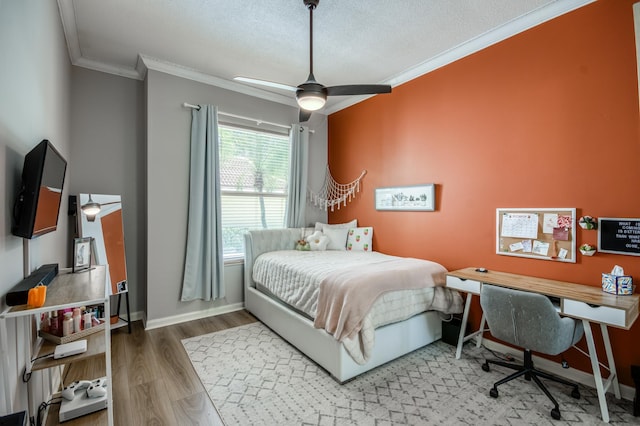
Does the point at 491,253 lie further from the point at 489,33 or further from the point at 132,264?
the point at 132,264

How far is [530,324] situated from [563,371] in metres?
0.86

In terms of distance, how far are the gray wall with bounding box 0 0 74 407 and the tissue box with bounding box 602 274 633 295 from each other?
3.28 m

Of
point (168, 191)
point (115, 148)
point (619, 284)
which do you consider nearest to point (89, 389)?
point (168, 191)

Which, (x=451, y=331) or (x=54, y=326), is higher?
(x=54, y=326)

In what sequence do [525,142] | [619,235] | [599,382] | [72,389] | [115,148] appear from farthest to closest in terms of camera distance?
1. [115,148]
2. [525,142]
3. [619,235]
4. [72,389]
5. [599,382]

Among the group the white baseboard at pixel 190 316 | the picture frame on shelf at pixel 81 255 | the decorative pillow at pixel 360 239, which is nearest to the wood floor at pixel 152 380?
the white baseboard at pixel 190 316

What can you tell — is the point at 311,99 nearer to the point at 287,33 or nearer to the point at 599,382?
the point at 287,33

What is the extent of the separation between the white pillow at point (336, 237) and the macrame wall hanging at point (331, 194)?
0.55 meters

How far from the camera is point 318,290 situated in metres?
2.44

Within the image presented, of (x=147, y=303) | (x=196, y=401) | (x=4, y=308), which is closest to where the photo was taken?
(x=4, y=308)

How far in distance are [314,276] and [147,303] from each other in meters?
2.02

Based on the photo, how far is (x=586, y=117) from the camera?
2232 millimetres

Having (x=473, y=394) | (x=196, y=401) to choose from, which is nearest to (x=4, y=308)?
(x=196, y=401)

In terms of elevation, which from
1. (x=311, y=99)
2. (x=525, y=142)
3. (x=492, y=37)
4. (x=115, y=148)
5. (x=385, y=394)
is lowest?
(x=385, y=394)
